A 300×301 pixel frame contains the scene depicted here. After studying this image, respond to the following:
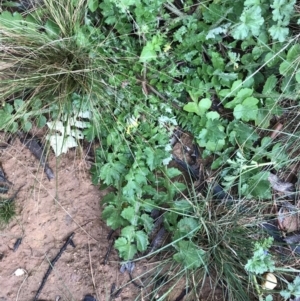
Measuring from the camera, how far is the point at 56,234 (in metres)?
1.79

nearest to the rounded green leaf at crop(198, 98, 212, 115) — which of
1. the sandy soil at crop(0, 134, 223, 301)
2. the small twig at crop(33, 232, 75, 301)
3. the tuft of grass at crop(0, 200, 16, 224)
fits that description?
the sandy soil at crop(0, 134, 223, 301)

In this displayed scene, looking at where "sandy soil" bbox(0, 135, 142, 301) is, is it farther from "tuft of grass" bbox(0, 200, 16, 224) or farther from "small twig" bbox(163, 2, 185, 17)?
"small twig" bbox(163, 2, 185, 17)

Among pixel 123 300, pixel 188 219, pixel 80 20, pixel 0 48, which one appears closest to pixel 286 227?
pixel 188 219

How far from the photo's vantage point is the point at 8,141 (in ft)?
5.91

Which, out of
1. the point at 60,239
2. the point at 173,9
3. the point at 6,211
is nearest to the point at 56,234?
the point at 60,239

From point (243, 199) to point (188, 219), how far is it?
0.19 meters

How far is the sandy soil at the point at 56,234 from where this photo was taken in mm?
1774

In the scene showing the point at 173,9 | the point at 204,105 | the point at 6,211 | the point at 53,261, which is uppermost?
the point at 173,9

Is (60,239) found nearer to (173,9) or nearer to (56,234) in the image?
(56,234)

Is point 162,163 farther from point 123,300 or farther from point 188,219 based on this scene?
point 123,300

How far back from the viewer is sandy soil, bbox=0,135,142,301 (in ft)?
5.82

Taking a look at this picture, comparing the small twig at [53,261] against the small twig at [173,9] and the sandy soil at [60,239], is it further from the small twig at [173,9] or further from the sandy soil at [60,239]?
the small twig at [173,9]

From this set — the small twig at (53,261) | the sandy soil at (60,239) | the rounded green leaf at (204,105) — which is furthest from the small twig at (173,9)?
the small twig at (53,261)

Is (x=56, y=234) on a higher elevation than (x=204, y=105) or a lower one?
lower
